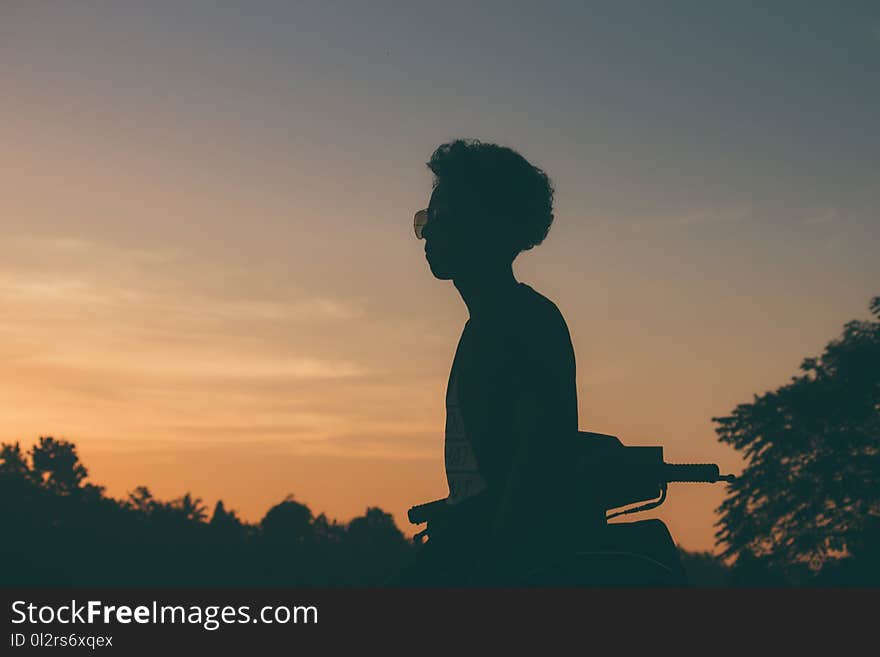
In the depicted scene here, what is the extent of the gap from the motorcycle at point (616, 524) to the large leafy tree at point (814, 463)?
3935cm

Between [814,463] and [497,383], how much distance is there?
138ft

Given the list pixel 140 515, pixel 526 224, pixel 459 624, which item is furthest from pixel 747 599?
pixel 140 515

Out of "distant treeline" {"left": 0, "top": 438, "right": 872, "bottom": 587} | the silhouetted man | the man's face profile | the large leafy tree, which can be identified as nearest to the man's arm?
the silhouetted man

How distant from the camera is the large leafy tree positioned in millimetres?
42875

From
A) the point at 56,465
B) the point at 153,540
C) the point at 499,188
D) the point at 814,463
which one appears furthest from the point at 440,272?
the point at 56,465

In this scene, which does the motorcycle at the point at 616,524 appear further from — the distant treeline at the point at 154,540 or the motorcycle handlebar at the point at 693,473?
the distant treeline at the point at 154,540

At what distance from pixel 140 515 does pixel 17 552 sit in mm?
32341

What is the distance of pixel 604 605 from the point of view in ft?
13.0

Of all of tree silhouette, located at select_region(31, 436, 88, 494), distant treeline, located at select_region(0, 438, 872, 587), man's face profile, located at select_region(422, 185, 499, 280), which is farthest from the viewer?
tree silhouette, located at select_region(31, 436, 88, 494)

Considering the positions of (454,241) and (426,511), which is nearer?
(426,511)

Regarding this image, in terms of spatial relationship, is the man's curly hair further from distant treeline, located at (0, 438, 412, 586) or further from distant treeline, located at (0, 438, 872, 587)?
distant treeline, located at (0, 438, 412, 586)

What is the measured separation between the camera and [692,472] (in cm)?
433

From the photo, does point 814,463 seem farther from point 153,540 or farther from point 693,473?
point 153,540

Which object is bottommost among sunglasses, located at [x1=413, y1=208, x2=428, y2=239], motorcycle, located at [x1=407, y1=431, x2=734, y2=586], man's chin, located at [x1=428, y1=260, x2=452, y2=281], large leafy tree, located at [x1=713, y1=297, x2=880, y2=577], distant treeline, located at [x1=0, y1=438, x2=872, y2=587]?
motorcycle, located at [x1=407, y1=431, x2=734, y2=586]
